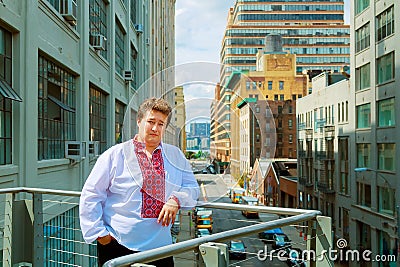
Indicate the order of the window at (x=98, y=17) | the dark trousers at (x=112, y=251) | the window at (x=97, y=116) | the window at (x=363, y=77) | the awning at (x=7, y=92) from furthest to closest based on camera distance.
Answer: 1. the window at (x=363, y=77)
2. the window at (x=97, y=116)
3. the window at (x=98, y=17)
4. the awning at (x=7, y=92)
5. the dark trousers at (x=112, y=251)

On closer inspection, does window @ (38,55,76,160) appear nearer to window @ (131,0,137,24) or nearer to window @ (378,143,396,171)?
window @ (131,0,137,24)

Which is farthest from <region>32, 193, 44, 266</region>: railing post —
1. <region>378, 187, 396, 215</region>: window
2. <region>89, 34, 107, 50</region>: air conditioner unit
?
<region>378, 187, 396, 215</region>: window

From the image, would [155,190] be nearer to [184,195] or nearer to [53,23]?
[184,195]

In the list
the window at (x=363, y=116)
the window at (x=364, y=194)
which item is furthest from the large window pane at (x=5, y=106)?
the window at (x=363, y=116)

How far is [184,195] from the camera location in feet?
8.15

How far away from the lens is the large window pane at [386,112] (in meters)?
25.6

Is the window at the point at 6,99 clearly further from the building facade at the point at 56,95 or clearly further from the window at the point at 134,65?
the window at the point at 134,65

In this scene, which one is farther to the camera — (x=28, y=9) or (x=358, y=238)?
(x=358, y=238)

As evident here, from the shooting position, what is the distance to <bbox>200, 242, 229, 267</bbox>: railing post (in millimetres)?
1874

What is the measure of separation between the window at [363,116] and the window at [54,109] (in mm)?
22444

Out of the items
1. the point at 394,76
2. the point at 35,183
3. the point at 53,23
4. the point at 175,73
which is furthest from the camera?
the point at 394,76

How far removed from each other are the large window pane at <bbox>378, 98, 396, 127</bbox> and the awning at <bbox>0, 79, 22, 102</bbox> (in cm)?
2260

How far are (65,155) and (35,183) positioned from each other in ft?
7.21

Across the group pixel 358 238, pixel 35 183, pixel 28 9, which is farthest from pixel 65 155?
pixel 358 238
